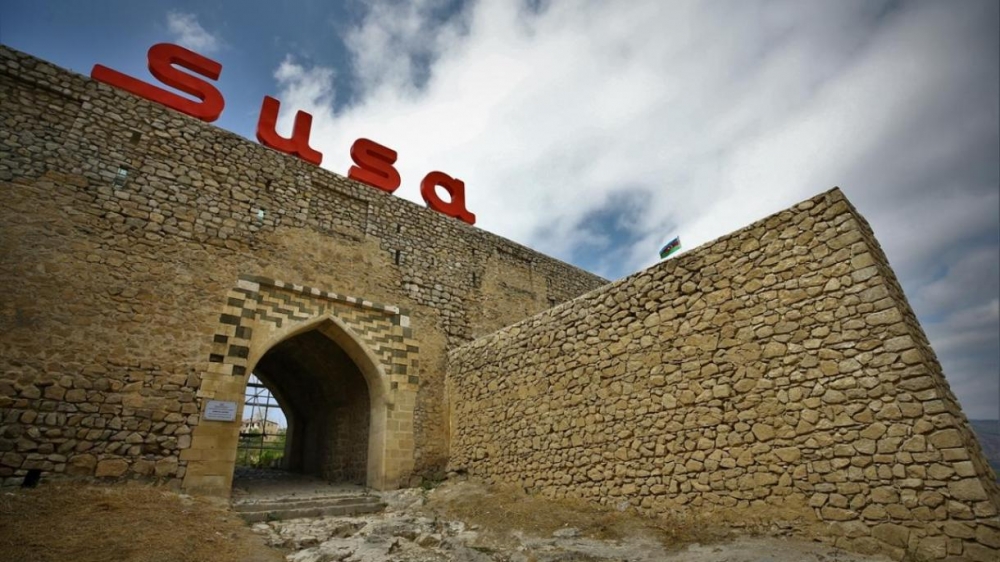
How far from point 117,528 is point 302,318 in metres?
4.38

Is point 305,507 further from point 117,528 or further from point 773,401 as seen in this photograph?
point 773,401

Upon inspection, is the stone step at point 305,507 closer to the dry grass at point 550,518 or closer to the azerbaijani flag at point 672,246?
the dry grass at point 550,518

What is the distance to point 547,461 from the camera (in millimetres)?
7180

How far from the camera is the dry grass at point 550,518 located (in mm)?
4953

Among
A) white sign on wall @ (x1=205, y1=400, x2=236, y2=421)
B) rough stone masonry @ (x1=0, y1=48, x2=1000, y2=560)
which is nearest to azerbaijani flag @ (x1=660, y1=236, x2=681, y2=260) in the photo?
rough stone masonry @ (x1=0, y1=48, x2=1000, y2=560)

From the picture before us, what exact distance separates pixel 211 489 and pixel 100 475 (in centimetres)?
133

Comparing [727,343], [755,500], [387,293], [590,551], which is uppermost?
[387,293]

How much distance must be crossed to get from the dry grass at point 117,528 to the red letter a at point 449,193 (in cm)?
809

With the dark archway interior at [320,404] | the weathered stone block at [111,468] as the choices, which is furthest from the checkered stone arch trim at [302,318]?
the weathered stone block at [111,468]

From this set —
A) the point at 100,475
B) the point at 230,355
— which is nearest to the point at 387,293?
the point at 230,355

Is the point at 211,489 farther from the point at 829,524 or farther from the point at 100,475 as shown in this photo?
the point at 829,524

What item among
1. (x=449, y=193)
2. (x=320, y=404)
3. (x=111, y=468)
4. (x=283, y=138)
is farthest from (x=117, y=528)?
(x=449, y=193)

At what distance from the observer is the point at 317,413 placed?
1220 centimetres

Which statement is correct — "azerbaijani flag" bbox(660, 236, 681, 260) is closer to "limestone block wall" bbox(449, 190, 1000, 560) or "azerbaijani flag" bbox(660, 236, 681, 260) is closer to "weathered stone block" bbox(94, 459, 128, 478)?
"limestone block wall" bbox(449, 190, 1000, 560)
